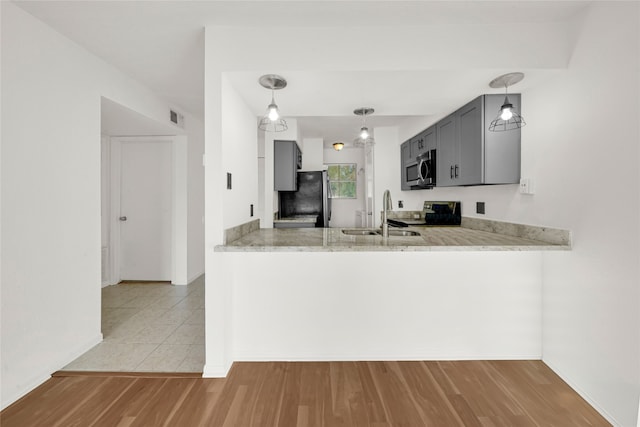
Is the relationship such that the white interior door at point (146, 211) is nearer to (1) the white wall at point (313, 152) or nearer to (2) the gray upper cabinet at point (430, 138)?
(1) the white wall at point (313, 152)

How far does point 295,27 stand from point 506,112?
1.54 m

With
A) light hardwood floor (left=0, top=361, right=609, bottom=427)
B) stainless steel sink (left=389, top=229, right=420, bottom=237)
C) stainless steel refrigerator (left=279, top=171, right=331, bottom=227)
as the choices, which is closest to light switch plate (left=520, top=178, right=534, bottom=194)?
stainless steel sink (left=389, top=229, right=420, bottom=237)

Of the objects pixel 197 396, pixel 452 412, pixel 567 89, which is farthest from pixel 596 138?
→ pixel 197 396

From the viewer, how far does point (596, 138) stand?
1.70 metres

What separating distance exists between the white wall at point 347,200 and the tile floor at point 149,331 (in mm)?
3215

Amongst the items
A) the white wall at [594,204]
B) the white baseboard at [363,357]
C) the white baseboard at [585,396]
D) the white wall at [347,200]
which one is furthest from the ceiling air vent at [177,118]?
the white baseboard at [585,396]

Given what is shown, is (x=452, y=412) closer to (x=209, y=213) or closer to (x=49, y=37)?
(x=209, y=213)

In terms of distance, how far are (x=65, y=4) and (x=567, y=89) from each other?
318 centimetres

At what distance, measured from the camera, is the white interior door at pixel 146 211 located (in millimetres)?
4129

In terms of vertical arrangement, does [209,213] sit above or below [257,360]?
above

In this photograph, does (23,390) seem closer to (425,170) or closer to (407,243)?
(407,243)

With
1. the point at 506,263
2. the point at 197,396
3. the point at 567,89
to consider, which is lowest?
the point at 197,396

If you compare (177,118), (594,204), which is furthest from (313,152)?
(594,204)

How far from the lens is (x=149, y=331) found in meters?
2.71
